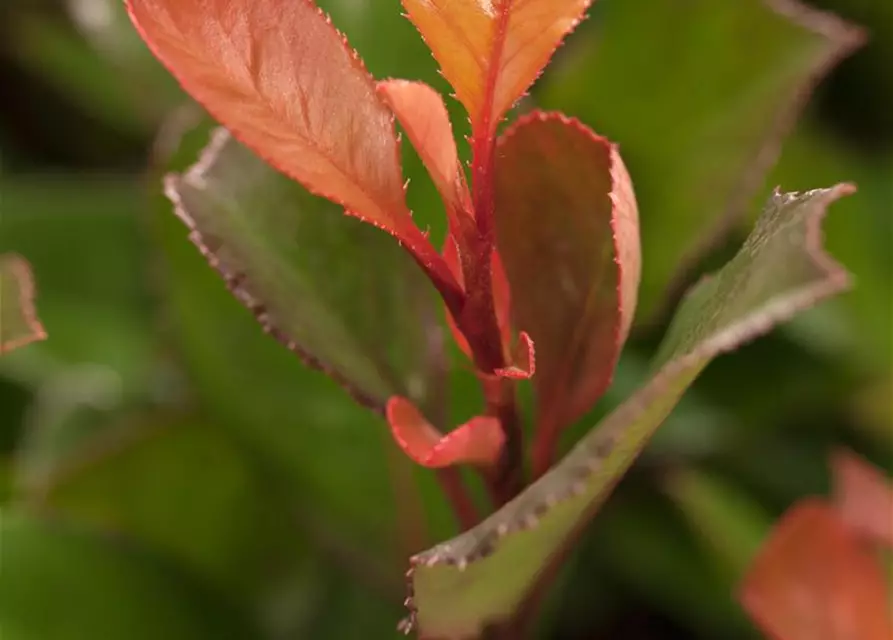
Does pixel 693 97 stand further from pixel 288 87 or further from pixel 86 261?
pixel 86 261

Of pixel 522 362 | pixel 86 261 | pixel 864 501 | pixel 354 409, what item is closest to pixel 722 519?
pixel 864 501

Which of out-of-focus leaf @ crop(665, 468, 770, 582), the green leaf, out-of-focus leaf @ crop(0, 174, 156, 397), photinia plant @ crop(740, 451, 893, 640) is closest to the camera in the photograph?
the green leaf

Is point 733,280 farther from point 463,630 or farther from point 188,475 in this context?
point 188,475

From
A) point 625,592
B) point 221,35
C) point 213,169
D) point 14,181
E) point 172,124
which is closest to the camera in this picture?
point 221,35

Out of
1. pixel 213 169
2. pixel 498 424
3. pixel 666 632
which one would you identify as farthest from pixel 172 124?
pixel 666 632

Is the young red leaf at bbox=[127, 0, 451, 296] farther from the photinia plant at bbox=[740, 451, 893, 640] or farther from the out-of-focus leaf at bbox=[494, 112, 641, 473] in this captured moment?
the photinia plant at bbox=[740, 451, 893, 640]

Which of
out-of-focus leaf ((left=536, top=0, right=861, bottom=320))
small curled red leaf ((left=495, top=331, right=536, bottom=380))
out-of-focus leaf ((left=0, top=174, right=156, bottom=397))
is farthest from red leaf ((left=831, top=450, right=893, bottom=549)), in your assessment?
out-of-focus leaf ((left=0, top=174, right=156, bottom=397))
